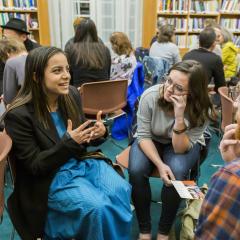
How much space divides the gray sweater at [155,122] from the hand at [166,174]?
204 millimetres

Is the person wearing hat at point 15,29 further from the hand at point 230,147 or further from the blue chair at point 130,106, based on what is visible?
the hand at point 230,147

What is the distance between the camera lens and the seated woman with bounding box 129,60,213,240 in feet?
5.83

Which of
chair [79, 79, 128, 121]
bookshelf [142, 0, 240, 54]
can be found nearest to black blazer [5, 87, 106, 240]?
chair [79, 79, 128, 121]

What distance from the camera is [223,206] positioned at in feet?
2.75

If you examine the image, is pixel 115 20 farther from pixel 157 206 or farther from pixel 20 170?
pixel 20 170

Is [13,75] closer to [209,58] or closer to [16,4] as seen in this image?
[209,58]

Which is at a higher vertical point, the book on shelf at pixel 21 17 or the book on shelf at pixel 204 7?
the book on shelf at pixel 204 7

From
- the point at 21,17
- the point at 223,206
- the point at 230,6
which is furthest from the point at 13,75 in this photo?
the point at 230,6

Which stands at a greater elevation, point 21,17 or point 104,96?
point 21,17

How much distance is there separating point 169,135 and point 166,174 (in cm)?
25

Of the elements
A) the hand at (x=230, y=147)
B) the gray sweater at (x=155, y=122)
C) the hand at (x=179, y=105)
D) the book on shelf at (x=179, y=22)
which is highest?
the book on shelf at (x=179, y=22)

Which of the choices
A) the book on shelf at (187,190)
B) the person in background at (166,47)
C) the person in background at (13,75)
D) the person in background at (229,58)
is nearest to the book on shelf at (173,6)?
the person in background at (166,47)

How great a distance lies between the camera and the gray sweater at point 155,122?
189 cm

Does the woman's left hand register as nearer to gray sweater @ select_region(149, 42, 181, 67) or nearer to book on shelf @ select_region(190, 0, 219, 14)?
gray sweater @ select_region(149, 42, 181, 67)
